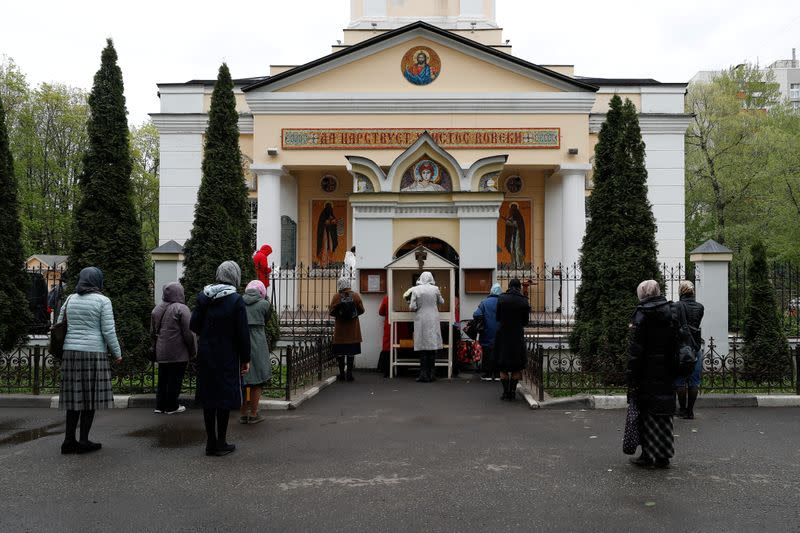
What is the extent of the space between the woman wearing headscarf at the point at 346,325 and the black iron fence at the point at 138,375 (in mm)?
387

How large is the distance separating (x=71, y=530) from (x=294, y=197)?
715 inches

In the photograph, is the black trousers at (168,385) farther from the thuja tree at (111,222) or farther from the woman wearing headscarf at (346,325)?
the woman wearing headscarf at (346,325)

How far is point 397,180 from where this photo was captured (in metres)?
14.2

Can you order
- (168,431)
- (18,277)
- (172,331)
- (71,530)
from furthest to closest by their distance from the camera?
(18,277)
(172,331)
(168,431)
(71,530)

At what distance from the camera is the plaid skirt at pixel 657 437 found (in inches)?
243

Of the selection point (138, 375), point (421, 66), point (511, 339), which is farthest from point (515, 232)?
point (138, 375)

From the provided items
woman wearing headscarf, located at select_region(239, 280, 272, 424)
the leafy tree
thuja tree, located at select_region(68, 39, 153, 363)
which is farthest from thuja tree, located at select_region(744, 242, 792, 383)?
the leafy tree

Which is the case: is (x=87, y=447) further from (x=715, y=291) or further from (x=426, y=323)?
(x=715, y=291)

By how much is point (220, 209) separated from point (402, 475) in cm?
681

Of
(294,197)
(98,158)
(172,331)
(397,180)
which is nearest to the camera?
(172,331)

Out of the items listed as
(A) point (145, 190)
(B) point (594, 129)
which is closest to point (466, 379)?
(B) point (594, 129)

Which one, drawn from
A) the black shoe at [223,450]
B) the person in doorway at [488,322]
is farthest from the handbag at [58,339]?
the person in doorway at [488,322]

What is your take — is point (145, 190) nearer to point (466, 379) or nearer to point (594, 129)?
point (594, 129)

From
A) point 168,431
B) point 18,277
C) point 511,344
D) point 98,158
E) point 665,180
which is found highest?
point 665,180
